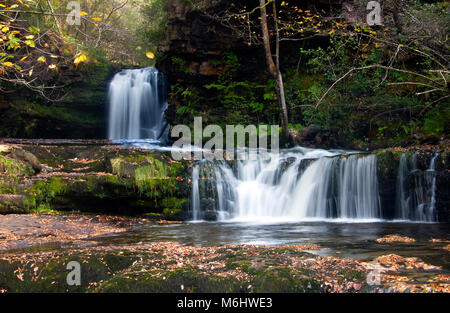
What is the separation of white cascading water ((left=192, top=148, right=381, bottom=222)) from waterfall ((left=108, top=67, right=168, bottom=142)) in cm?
727

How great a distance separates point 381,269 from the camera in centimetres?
436

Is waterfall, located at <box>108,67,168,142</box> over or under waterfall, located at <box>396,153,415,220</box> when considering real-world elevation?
over

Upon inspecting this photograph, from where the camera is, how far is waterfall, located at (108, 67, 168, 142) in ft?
59.2

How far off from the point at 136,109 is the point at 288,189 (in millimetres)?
9713

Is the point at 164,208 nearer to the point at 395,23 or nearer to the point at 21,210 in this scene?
the point at 21,210

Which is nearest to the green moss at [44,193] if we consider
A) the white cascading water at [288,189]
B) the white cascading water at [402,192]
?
the white cascading water at [288,189]

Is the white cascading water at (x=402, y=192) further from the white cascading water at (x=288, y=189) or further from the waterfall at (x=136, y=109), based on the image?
the waterfall at (x=136, y=109)

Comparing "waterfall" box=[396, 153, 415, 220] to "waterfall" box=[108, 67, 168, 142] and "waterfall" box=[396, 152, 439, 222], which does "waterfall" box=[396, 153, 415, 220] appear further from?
"waterfall" box=[108, 67, 168, 142]

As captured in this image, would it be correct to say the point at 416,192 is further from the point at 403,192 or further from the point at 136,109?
the point at 136,109

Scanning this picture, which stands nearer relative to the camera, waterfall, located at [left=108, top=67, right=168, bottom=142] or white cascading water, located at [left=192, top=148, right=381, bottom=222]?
white cascading water, located at [left=192, top=148, right=381, bottom=222]

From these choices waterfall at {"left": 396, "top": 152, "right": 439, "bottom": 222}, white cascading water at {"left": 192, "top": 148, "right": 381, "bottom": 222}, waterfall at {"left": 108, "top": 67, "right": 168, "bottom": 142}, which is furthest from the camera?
waterfall at {"left": 108, "top": 67, "right": 168, "bottom": 142}

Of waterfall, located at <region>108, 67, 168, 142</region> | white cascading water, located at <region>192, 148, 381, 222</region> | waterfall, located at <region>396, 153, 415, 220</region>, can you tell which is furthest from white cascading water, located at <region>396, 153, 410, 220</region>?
waterfall, located at <region>108, 67, 168, 142</region>

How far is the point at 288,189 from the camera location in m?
11.0

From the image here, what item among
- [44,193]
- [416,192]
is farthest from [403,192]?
[44,193]
